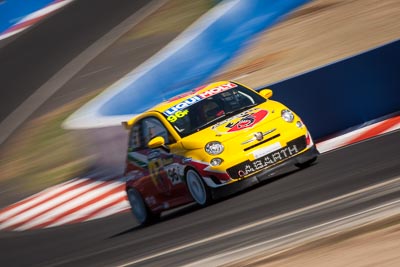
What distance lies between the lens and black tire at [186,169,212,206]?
10.5 metres

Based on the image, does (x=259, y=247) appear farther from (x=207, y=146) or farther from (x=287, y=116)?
(x=287, y=116)

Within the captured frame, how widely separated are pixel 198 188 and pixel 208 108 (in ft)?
3.24

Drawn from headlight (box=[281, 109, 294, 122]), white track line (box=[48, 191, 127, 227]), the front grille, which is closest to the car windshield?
headlight (box=[281, 109, 294, 122])

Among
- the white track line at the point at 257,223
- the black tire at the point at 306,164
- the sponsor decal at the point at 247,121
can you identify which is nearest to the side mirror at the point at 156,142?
the sponsor decal at the point at 247,121

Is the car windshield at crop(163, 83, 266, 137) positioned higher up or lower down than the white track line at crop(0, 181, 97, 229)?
higher up

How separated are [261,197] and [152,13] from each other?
47.2 feet

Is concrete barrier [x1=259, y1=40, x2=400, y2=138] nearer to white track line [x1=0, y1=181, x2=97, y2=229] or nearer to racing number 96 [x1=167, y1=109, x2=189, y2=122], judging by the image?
racing number 96 [x1=167, y1=109, x2=189, y2=122]

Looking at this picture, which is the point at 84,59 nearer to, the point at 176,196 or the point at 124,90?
the point at 124,90

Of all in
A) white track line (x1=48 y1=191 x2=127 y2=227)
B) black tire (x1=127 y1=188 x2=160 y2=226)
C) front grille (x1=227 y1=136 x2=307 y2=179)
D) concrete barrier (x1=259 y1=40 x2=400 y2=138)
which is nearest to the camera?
front grille (x1=227 y1=136 x2=307 y2=179)

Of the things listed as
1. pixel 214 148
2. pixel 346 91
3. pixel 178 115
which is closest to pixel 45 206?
pixel 178 115

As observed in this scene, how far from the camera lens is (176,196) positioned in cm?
1111

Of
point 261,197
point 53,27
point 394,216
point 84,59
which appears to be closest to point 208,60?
point 84,59

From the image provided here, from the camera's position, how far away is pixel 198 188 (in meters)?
10.7

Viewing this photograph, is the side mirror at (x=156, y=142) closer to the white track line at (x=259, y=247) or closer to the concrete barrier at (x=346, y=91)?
the concrete barrier at (x=346, y=91)
